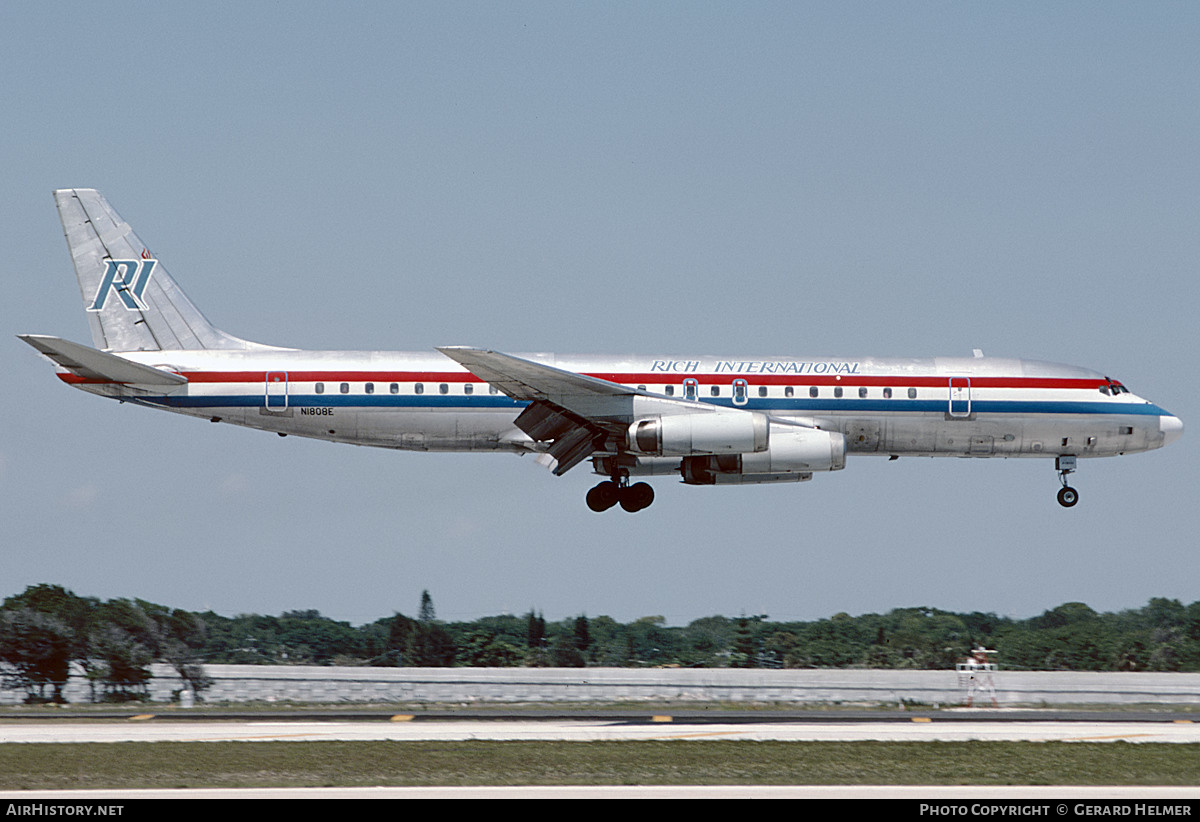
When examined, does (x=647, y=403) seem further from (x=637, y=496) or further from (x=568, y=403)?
(x=637, y=496)

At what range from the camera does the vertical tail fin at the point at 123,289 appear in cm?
3662

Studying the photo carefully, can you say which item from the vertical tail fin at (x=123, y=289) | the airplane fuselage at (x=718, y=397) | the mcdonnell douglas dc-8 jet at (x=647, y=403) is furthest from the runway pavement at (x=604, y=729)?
the vertical tail fin at (x=123, y=289)

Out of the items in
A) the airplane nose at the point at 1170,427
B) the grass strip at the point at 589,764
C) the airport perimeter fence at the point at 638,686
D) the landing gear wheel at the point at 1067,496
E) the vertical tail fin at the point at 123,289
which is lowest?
the grass strip at the point at 589,764

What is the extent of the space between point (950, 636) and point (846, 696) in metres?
13.7

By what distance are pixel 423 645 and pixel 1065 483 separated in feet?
59.3

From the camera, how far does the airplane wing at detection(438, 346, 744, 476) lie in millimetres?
31656

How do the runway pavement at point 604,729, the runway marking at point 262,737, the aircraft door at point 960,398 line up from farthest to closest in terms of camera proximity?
the aircraft door at point 960,398 → the runway pavement at point 604,729 → the runway marking at point 262,737

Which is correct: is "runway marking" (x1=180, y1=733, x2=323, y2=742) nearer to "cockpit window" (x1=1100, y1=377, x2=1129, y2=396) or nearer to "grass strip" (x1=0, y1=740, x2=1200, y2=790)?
"grass strip" (x1=0, y1=740, x2=1200, y2=790)

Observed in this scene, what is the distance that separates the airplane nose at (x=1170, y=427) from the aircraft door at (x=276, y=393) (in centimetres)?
2245

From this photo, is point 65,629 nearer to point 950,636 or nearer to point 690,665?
point 690,665

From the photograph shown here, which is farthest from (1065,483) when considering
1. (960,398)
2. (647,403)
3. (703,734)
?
(703,734)

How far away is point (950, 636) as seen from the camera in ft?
153

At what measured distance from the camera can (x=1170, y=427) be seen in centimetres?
3609

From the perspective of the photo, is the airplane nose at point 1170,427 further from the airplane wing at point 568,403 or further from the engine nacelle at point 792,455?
the airplane wing at point 568,403
